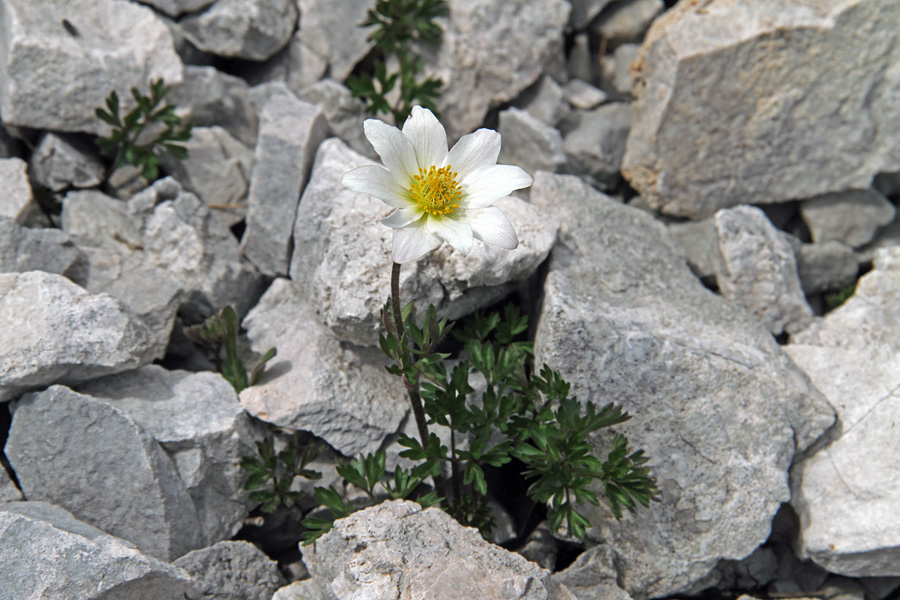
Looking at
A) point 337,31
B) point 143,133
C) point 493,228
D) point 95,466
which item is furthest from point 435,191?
point 337,31

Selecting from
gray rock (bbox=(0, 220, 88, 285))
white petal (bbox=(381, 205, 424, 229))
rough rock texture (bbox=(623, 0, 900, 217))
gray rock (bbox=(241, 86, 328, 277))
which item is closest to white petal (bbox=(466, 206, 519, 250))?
white petal (bbox=(381, 205, 424, 229))

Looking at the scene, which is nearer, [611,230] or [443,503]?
[443,503]

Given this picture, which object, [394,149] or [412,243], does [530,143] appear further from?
[412,243]

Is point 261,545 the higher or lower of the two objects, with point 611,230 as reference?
lower

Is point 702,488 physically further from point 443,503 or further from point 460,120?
point 460,120

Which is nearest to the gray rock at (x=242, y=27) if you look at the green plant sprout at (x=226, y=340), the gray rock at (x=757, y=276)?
the green plant sprout at (x=226, y=340)

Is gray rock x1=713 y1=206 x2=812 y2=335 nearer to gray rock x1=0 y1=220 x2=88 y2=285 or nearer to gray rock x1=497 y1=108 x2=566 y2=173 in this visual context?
gray rock x1=497 y1=108 x2=566 y2=173

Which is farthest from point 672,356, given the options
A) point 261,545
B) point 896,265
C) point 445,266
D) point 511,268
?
point 261,545
